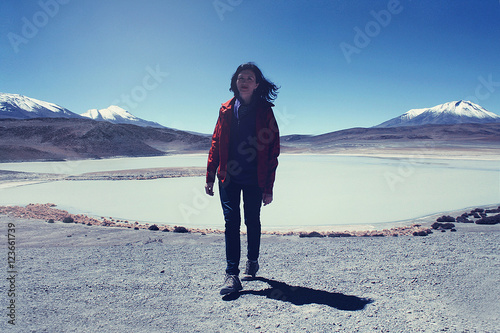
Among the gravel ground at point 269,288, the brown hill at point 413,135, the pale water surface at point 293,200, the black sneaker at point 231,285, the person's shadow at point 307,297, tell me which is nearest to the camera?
the gravel ground at point 269,288

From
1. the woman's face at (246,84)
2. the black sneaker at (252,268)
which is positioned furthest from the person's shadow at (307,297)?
the woman's face at (246,84)

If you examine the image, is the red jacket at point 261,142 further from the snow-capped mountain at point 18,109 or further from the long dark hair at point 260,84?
the snow-capped mountain at point 18,109

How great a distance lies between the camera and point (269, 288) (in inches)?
97.4

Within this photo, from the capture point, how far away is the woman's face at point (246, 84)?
8.63 ft

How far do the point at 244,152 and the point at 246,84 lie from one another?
1.57ft

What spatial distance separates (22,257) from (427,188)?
11363 millimetres

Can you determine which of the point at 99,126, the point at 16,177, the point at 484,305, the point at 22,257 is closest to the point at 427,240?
the point at 484,305

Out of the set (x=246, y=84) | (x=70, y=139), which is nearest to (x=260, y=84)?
(x=246, y=84)

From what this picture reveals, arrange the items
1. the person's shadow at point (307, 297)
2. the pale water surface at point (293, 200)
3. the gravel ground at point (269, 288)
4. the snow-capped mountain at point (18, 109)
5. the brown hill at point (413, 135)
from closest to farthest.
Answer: the gravel ground at point (269, 288)
the person's shadow at point (307, 297)
the pale water surface at point (293, 200)
the brown hill at point (413, 135)
the snow-capped mountain at point (18, 109)

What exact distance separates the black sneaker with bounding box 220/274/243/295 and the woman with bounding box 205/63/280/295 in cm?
7

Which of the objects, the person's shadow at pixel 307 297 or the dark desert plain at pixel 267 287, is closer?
the dark desert plain at pixel 267 287

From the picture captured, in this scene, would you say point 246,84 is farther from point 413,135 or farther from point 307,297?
point 413,135

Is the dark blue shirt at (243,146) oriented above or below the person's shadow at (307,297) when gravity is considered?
above

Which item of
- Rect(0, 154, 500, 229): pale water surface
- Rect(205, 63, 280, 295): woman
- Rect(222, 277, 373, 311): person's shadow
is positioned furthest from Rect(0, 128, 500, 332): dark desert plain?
Rect(0, 154, 500, 229): pale water surface
